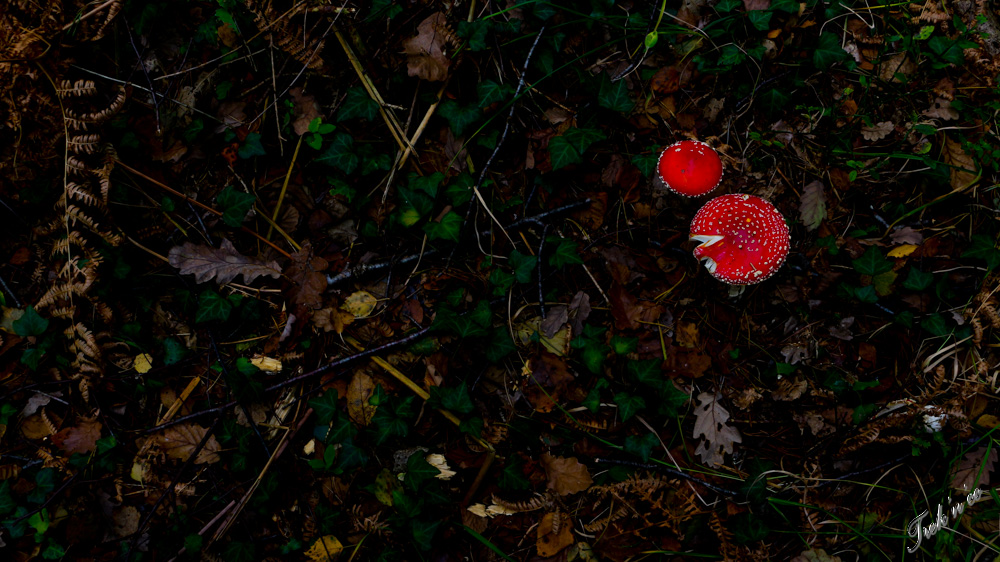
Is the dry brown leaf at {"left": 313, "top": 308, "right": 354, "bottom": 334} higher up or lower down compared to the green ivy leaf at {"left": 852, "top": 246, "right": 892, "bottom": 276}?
higher up

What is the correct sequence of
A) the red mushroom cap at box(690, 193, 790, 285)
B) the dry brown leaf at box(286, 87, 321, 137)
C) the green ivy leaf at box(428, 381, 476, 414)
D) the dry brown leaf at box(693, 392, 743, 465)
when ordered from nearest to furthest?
the red mushroom cap at box(690, 193, 790, 285)
the green ivy leaf at box(428, 381, 476, 414)
the dry brown leaf at box(693, 392, 743, 465)
the dry brown leaf at box(286, 87, 321, 137)

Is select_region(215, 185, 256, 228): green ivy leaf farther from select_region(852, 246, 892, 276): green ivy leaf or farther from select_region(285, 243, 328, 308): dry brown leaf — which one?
select_region(852, 246, 892, 276): green ivy leaf

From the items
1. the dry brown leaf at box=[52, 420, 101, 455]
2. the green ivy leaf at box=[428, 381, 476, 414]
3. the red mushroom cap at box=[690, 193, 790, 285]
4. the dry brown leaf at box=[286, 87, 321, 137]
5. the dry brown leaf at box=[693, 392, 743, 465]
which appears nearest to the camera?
the red mushroom cap at box=[690, 193, 790, 285]

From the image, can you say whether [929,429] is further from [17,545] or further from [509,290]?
[17,545]

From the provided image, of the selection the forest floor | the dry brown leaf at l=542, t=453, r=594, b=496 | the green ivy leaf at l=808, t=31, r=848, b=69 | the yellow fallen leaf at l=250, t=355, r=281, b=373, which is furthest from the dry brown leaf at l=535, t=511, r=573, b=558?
the green ivy leaf at l=808, t=31, r=848, b=69

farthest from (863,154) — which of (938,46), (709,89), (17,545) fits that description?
(17,545)

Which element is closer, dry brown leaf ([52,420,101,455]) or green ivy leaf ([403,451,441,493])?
green ivy leaf ([403,451,441,493])

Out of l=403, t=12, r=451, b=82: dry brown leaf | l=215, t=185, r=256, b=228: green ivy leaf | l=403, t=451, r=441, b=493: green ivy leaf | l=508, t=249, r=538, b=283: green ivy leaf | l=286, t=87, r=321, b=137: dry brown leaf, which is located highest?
l=403, t=12, r=451, b=82: dry brown leaf
